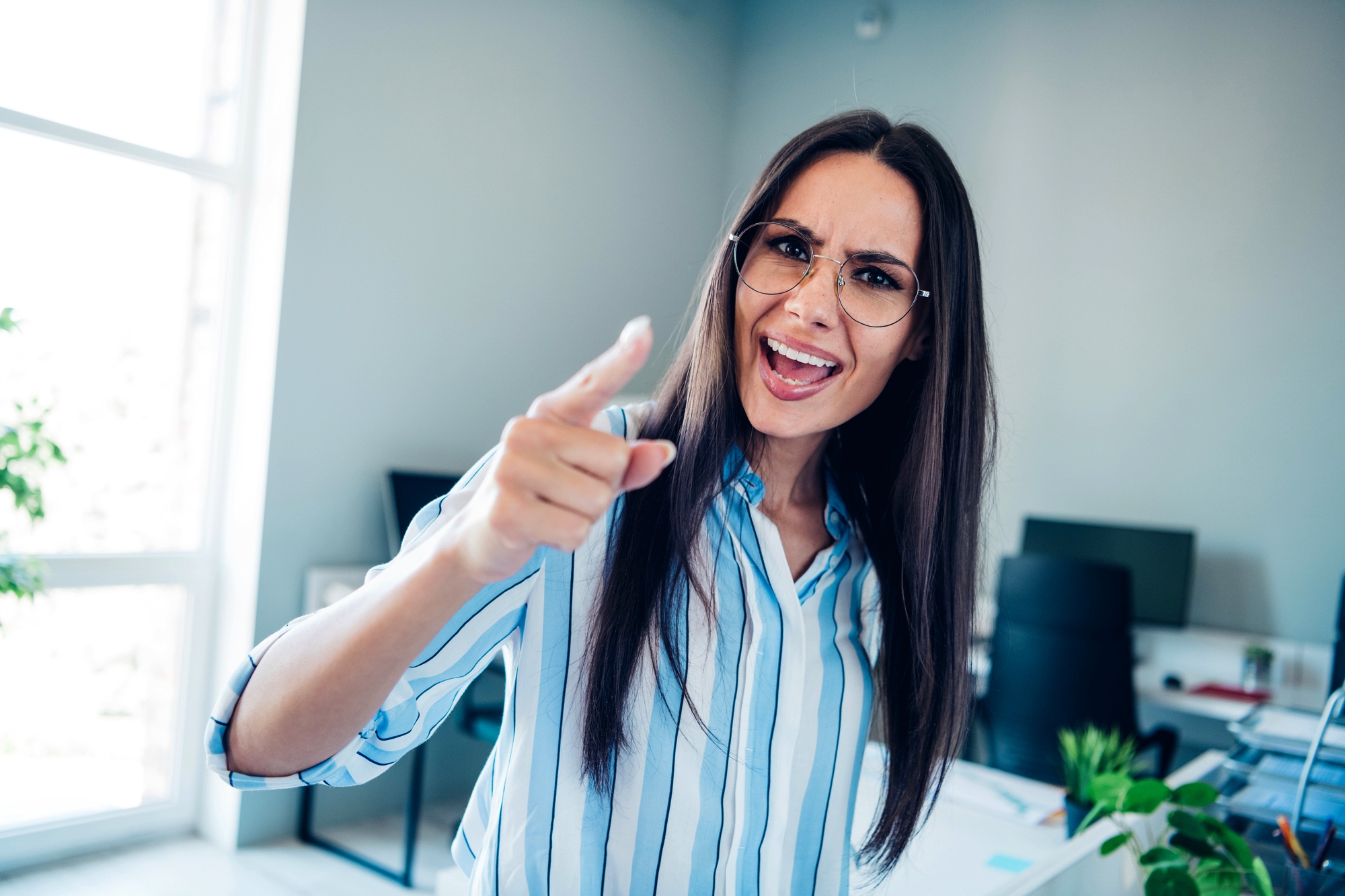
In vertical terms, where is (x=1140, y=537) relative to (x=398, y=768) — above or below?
above

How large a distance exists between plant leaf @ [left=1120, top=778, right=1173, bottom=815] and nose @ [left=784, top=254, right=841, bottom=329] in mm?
721

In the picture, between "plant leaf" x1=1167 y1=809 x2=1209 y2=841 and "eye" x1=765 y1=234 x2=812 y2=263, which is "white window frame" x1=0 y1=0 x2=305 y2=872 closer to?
"eye" x1=765 y1=234 x2=812 y2=263

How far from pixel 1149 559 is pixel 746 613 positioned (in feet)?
10.3

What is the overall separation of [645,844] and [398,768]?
290 centimetres

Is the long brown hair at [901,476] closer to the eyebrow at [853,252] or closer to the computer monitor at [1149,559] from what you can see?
the eyebrow at [853,252]

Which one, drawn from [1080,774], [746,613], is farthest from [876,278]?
[1080,774]

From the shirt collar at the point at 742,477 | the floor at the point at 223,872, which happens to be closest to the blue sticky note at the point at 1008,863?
the shirt collar at the point at 742,477

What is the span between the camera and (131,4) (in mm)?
2969

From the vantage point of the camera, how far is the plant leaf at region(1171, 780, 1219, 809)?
1122 millimetres

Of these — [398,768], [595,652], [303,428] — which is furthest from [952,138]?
[595,652]

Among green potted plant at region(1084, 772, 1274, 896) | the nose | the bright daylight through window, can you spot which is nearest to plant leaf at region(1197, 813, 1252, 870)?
green potted plant at region(1084, 772, 1274, 896)

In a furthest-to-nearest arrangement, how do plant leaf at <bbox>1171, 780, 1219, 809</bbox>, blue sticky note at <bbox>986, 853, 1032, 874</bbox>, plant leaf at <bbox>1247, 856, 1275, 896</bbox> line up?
blue sticky note at <bbox>986, 853, 1032, 874</bbox>, plant leaf at <bbox>1171, 780, 1219, 809</bbox>, plant leaf at <bbox>1247, 856, 1275, 896</bbox>

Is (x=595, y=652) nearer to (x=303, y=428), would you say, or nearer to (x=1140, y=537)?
→ (x=303, y=428)

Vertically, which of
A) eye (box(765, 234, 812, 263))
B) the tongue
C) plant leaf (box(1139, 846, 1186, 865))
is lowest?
plant leaf (box(1139, 846, 1186, 865))
